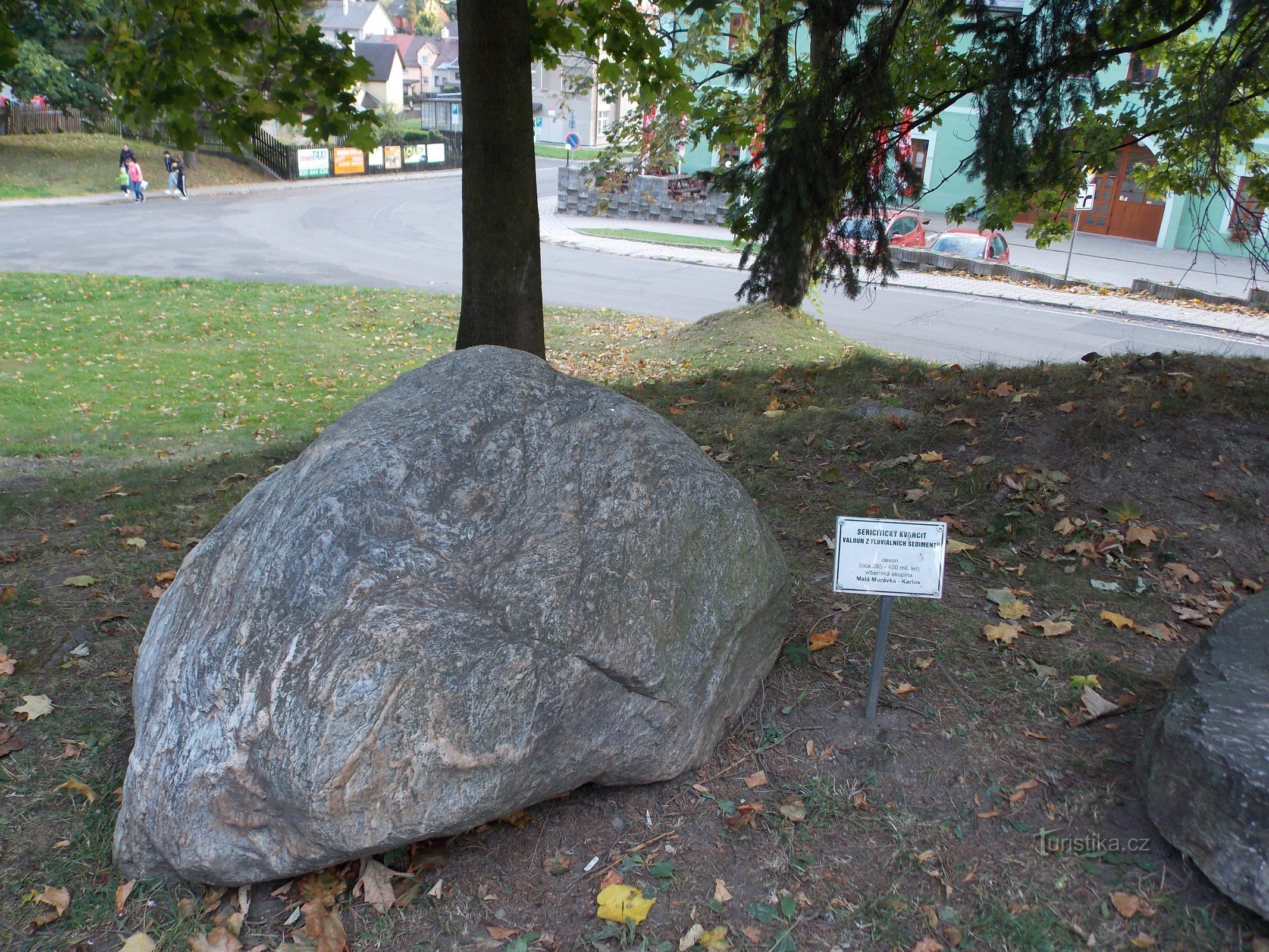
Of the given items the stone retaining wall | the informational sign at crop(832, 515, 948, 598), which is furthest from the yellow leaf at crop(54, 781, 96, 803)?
the stone retaining wall

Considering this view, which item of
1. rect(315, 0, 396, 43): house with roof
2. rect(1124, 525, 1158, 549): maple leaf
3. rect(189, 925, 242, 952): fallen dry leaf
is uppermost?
rect(315, 0, 396, 43): house with roof

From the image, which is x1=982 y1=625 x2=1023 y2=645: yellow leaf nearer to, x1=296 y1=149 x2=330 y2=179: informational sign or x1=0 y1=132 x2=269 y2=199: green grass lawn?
x1=0 y1=132 x2=269 y2=199: green grass lawn

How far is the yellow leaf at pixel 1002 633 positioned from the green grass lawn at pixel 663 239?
21717 mm

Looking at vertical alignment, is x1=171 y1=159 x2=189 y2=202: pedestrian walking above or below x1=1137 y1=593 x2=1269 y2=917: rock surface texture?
above

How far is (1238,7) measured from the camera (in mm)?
4602

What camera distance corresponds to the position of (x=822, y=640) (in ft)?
13.8

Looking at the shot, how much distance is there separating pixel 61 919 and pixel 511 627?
5.73 feet

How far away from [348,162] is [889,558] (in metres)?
44.1

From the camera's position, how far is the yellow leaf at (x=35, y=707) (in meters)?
3.99

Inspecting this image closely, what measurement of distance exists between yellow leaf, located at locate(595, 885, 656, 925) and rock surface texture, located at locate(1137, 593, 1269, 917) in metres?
1.66

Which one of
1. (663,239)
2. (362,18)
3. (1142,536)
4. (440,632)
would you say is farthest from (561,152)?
(440,632)

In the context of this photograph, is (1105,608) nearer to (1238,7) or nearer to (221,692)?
(1238,7)

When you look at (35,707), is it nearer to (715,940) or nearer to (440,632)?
(440,632)

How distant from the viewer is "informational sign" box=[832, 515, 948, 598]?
135 inches
